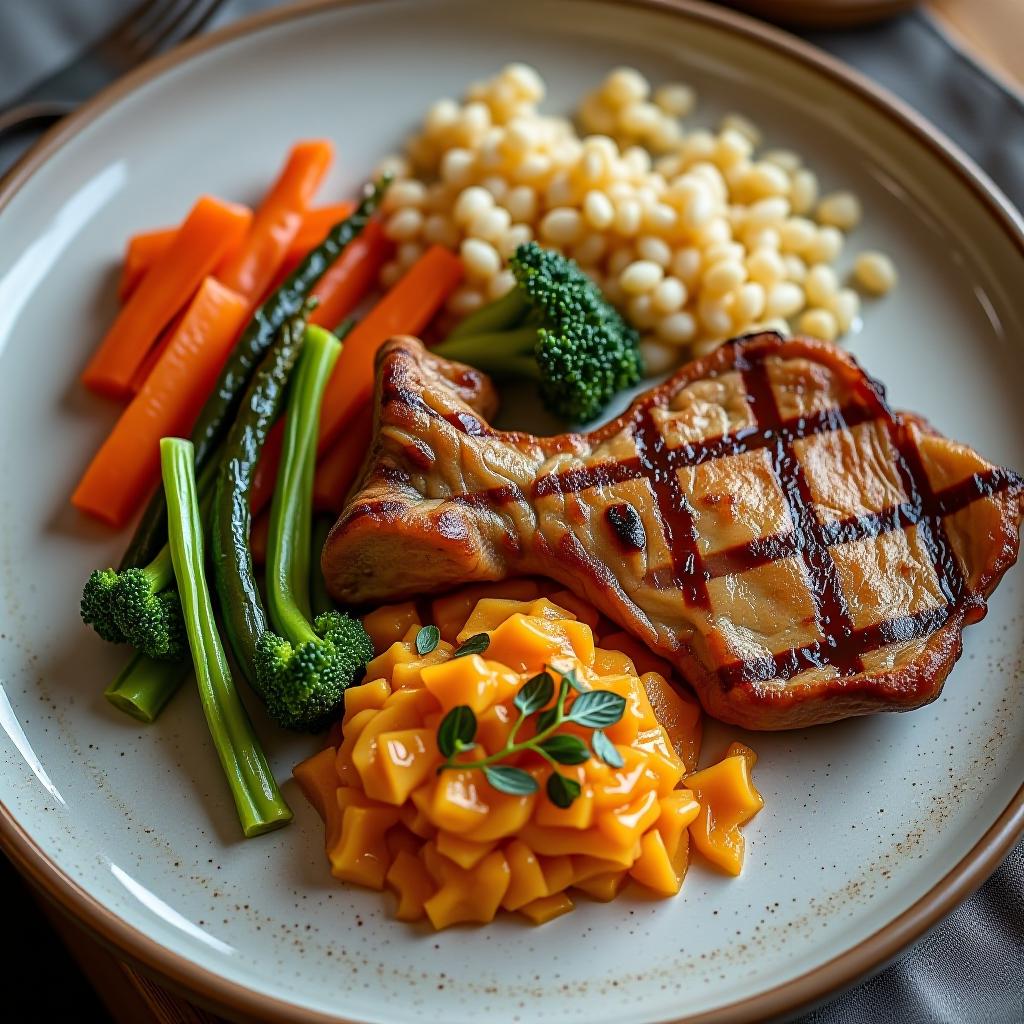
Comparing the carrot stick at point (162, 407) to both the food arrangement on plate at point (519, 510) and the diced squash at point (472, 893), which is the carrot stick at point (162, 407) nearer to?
the food arrangement on plate at point (519, 510)

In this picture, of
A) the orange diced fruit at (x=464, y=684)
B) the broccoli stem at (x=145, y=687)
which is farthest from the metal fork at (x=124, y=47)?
the orange diced fruit at (x=464, y=684)

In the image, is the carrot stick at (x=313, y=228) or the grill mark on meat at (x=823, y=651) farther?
the carrot stick at (x=313, y=228)

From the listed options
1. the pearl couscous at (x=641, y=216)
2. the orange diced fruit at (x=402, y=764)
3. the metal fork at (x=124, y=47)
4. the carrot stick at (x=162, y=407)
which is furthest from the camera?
the metal fork at (x=124, y=47)

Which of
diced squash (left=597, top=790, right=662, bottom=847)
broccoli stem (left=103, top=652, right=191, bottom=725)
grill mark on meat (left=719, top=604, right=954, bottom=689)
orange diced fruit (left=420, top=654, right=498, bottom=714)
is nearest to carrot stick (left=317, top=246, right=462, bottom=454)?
broccoli stem (left=103, top=652, right=191, bottom=725)

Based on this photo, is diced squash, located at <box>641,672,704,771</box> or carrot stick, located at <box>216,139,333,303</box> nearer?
diced squash, located at <box>641,672,704,771</box>

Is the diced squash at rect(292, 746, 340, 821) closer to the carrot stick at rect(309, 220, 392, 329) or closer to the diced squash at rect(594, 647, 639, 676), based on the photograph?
the diced squash at rect(594, 647, 639, 676)

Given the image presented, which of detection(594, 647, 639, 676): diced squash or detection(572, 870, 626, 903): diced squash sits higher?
detection(594, 647, 639, 676): diced squash

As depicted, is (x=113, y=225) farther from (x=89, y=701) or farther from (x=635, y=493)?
(x=635, y=493)
